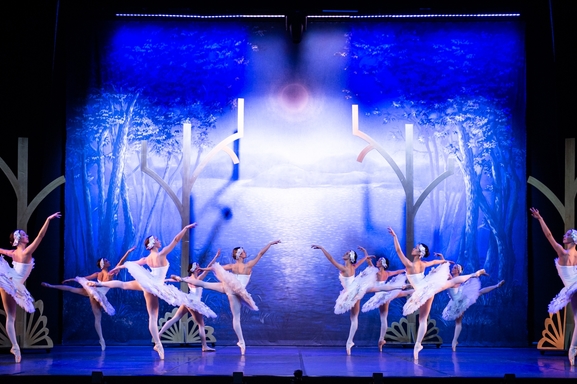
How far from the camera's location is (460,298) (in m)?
9.65

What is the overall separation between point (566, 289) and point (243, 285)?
380cm

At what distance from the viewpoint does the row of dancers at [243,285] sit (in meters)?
8.17

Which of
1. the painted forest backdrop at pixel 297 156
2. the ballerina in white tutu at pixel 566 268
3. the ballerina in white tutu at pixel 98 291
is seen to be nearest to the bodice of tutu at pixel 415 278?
the painted forest backdrop at pixel 297 156

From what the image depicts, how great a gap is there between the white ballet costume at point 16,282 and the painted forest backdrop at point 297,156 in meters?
1.96

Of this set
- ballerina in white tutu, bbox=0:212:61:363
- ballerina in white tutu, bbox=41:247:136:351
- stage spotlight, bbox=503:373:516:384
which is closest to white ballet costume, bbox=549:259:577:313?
stage spotlight, bbox=503:373:516:384

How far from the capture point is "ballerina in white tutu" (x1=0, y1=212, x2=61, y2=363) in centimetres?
796

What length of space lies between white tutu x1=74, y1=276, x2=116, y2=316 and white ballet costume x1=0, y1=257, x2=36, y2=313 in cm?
90

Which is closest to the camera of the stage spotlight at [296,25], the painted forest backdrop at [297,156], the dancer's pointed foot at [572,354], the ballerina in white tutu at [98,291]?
the dancer's pointed foot at [572,354]

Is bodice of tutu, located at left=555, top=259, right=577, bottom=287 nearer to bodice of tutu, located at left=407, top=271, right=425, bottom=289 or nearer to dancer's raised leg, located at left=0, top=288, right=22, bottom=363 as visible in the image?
bodice of tutu, located at left=407, top=271, right=425, bottom=289

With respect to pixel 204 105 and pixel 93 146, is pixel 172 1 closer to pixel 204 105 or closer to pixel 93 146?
pixel 204 105

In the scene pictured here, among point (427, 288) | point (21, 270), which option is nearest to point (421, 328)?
point (427, 288)

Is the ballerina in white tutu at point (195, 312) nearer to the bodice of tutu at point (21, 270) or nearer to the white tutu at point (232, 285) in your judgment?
the white tutu at point (232, 285)

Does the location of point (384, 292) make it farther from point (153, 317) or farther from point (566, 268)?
point (153, 317)

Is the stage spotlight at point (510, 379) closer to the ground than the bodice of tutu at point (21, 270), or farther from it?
closer to the ground
